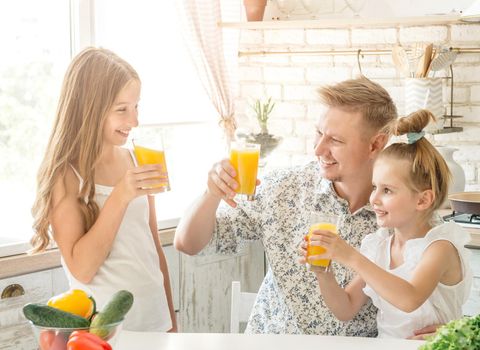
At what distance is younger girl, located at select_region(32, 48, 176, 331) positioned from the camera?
8.05ft

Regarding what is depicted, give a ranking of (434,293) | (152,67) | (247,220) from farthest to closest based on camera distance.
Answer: (152,67), (247,220), (434,293)

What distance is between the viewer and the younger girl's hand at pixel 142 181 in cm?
239

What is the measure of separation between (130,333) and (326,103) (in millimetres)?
1006

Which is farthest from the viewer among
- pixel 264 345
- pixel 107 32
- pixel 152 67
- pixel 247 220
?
pixel 152 67

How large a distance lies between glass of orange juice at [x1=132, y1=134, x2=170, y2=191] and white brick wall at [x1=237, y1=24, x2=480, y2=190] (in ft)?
6.43

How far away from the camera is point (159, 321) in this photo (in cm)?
262

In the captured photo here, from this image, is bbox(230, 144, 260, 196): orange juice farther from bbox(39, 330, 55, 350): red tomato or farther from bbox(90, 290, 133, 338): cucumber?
bbox(39, 330, 55, 350): red tomato

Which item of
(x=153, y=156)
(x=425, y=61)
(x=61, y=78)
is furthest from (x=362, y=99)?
(x=61, y=78)

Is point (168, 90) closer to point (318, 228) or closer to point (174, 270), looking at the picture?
point (174, 270)

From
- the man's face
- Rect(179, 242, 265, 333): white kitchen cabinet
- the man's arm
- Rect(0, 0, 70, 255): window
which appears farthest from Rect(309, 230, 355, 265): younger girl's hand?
Rect(179, 242, 265, 333): white kitchen cabinet

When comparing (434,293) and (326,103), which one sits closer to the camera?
(434,293)

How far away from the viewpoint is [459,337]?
4.80 feet

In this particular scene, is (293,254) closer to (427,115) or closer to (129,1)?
(427,115)

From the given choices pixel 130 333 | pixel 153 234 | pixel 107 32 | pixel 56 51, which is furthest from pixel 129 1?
pixel 130 333
